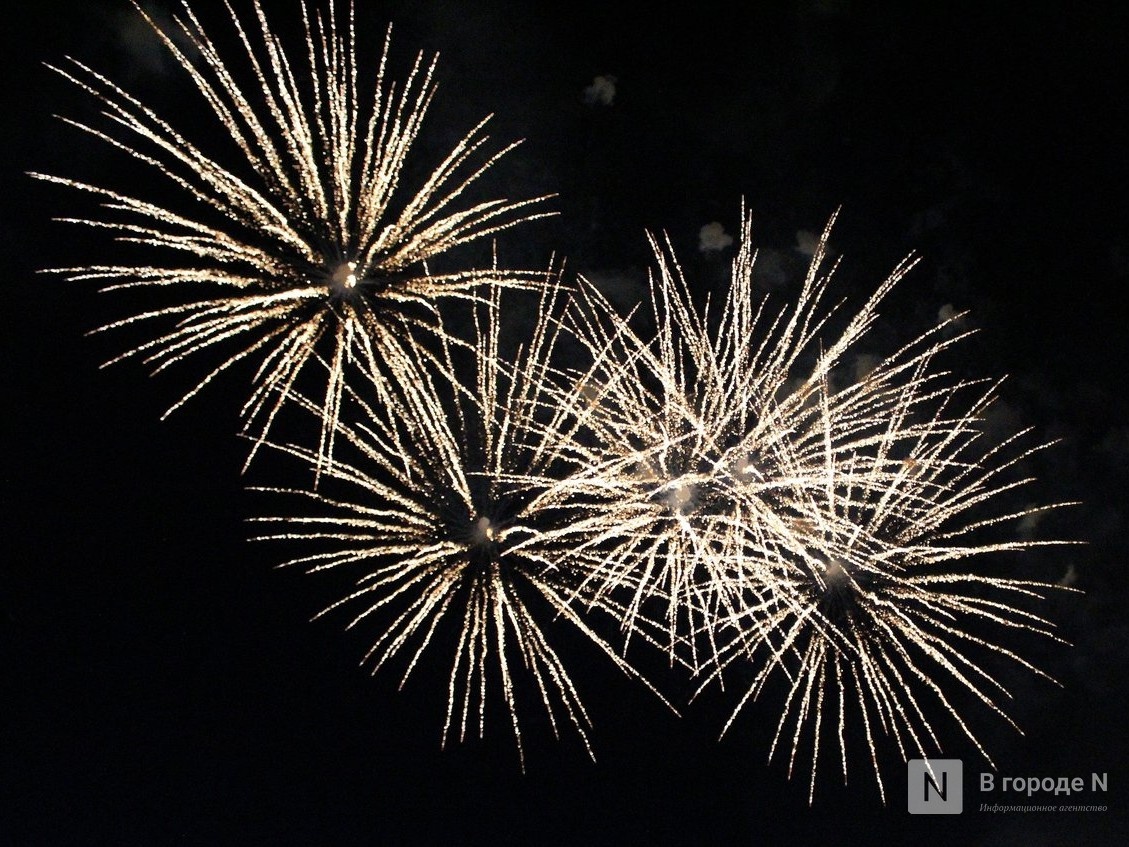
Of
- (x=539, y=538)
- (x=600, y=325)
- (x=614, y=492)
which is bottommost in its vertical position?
(x=539, y=538)

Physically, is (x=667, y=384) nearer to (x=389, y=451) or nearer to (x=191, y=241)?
(x=389, y=451)

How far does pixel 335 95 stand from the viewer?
1150 centimetres

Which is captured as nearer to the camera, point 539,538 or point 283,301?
point 283,301

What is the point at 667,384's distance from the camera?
46.2 ft

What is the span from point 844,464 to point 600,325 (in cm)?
473

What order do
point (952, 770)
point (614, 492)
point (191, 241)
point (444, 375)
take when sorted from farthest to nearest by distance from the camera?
point (952, 770) → point (614, 492) → point (444, 375) → point (191, 241)

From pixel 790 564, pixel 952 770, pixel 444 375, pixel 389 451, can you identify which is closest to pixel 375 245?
pixel 444 375

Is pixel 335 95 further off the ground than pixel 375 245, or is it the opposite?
pixel 335 95

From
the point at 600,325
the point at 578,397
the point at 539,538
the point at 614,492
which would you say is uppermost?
the point at 600,325

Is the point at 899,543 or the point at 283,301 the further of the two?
the point at 899,543

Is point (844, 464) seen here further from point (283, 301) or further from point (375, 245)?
point (283, 301)

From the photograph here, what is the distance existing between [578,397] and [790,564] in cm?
449

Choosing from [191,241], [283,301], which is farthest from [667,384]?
[191,241]

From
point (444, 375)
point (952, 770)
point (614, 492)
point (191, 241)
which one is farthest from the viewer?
point (952, 770)
